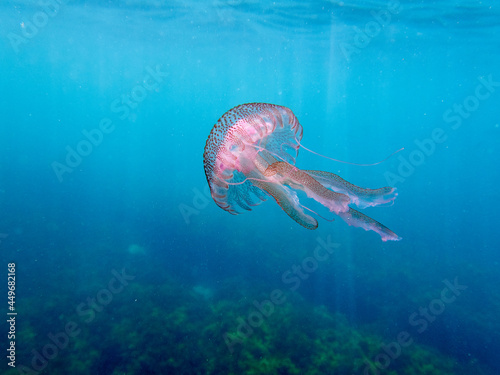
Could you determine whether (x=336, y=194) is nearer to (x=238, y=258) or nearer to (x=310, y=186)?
(x=310, y=186)

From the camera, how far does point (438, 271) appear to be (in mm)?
9578

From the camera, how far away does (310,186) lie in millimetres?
2576

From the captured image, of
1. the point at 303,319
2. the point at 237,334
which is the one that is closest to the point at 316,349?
the point at 303,319

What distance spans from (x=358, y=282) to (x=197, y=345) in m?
4.98

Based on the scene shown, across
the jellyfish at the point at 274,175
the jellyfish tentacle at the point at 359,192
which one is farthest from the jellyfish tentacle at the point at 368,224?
the jellyfish tentacle at the point at 359,192

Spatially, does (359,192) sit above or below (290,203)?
below

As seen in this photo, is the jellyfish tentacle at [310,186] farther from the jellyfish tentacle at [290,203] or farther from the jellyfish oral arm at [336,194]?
the jellyfish tentacle at [290,203]

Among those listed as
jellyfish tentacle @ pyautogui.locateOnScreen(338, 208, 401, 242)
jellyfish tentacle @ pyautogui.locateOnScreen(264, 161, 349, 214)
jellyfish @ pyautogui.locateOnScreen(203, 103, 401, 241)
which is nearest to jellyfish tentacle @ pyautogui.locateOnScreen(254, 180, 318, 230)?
jellyfish @ pyautogui.locateOnScreen(203, 103, 401, 241)

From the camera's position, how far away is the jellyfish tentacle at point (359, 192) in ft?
8.54

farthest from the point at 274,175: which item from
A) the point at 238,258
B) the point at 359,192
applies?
the point at 238,258

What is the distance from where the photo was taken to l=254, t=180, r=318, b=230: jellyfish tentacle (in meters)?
2.58

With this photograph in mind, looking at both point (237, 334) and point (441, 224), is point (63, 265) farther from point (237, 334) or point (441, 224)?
point (441, 224)

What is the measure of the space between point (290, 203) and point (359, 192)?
2.05 feet

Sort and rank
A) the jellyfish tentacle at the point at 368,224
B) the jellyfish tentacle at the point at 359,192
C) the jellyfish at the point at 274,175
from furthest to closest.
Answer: the jellyfish tentacle at the point at 359,192 < the jellyfish at the point at 274,175 < the jellyfish tentacle at the point at 368,224
